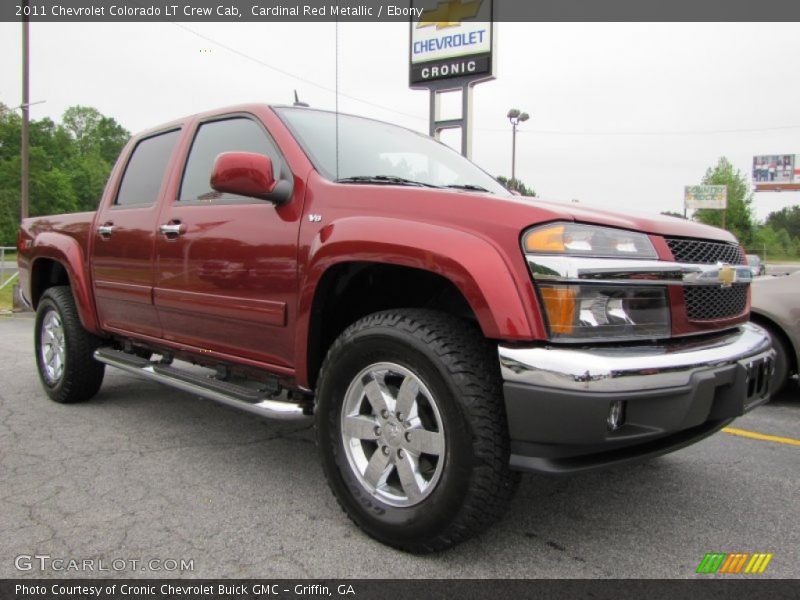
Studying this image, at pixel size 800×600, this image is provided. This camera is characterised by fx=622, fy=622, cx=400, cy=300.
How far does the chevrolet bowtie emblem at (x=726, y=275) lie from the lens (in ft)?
8.08

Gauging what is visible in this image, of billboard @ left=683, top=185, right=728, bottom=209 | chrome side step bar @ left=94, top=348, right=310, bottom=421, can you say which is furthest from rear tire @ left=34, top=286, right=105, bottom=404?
billboard @ left=683, top=185, right=728, bottom=209

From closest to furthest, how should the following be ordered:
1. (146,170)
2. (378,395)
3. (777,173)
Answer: (378,395), (146,170), (777,173)

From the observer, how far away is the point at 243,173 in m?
2.70

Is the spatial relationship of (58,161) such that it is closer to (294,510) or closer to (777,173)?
(294,510)

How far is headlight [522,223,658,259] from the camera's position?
6.89ft

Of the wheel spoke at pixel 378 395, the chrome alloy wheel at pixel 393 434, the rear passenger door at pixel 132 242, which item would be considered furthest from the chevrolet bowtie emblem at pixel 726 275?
the rear passenger door at pixel 132 242

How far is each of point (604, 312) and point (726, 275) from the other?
0.74 m

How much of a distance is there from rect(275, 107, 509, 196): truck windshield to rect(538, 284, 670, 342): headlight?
1024mm

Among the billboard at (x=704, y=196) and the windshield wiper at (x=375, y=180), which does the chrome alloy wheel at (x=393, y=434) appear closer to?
the windshield wiper at (x=375, y=180)

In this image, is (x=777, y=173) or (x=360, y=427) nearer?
(x=360, y=427)

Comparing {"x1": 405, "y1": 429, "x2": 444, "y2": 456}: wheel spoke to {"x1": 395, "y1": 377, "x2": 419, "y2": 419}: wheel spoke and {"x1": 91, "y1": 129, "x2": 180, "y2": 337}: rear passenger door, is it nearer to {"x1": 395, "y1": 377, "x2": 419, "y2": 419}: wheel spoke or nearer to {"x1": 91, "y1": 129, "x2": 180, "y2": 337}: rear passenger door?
{"x1": 395, "y1": 377, "x2": 419, "y2": 419}: wheel spoke
